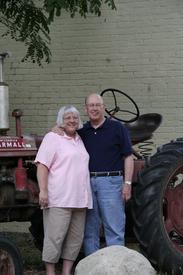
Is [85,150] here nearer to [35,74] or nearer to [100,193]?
[100,193]

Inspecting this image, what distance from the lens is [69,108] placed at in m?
2.91

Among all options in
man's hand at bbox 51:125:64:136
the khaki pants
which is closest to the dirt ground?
the khaki pants

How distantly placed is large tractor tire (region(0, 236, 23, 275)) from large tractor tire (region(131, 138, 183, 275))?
3.31 feet

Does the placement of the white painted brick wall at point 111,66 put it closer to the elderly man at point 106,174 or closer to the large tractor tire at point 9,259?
the elderly man at point 106,174

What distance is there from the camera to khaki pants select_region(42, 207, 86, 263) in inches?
106

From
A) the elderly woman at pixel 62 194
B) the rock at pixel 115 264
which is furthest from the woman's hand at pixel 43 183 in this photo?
the rock at pixel 115 264

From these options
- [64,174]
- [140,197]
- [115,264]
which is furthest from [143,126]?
[115,264]

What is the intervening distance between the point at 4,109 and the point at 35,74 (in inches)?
106

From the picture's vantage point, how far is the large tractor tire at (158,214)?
2764 millimetres

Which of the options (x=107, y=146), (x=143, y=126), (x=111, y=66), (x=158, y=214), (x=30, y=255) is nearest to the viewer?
(x=158, y=214)

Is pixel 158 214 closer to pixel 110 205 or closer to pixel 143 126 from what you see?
pixel 110 205

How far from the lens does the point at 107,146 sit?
2.90 m

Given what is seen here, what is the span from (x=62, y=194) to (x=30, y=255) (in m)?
1.79

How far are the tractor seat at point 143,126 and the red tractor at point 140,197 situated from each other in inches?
1.0
